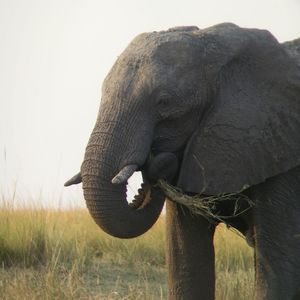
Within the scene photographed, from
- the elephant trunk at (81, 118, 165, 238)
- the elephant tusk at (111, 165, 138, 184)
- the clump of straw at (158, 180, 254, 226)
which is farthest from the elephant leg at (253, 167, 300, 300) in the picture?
the elephant tusk at (111, 165, 138, 184)

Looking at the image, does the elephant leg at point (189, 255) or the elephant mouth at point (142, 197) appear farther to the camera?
the elephant leg at point (189, 255)

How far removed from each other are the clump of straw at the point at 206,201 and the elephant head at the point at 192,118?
2.2 inches

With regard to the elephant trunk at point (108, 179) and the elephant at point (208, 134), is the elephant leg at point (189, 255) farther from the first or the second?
the elephant trunk at point (108, 179)

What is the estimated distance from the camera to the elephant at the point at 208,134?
625cm

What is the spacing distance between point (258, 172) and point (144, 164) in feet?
2.44

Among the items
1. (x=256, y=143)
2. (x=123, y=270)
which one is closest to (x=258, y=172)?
(x=256, y=143)

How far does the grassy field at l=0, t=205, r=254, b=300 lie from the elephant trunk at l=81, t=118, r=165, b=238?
8.60 ft

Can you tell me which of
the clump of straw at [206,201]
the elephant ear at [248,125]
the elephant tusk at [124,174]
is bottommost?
the clump of straw at [206,201]

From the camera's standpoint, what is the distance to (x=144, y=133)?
631cm

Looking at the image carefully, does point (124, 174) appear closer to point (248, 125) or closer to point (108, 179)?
point (108, 179)

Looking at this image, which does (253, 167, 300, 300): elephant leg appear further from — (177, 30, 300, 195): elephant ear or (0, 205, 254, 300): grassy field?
(0, 205, 254, 300): grassy field

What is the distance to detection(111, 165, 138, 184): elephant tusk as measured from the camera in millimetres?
Answer: 5988

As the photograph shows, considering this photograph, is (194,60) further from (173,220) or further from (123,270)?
(123,270)

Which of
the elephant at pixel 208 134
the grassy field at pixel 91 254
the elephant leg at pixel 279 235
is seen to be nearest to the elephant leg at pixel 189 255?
the elephant at pixel 208 134
